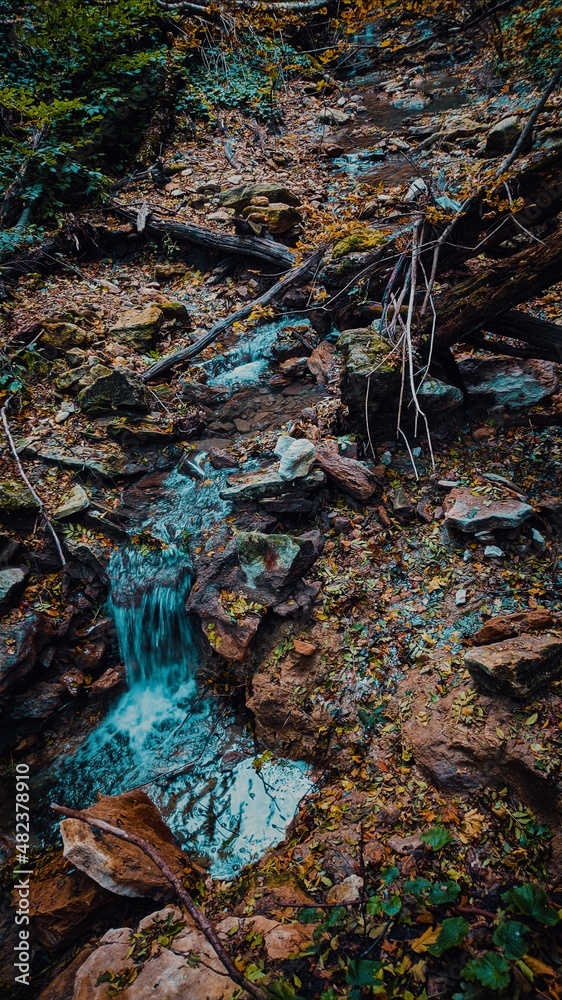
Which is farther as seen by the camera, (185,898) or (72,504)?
(72,504)

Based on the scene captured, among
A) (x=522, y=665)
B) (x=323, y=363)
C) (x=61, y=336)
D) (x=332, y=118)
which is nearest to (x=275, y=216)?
(x=323, y=363)

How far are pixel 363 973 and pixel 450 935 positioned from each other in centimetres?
38

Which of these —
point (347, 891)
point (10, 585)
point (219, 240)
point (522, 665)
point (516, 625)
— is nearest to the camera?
point (347, 891)

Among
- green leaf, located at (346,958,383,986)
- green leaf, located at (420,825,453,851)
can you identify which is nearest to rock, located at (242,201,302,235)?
green leaf, located at (420,825,453,851)

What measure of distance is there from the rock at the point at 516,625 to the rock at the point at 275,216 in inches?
283

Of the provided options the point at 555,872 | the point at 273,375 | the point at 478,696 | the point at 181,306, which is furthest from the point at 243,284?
the point at 555,872

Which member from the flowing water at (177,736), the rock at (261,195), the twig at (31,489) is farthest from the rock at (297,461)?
the rock at (261,195)

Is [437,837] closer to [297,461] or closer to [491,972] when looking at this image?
[491,972]

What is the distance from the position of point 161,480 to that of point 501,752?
427cm

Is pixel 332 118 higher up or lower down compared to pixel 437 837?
higher up

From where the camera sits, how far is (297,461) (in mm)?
4102

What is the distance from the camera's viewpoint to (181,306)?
282 inches

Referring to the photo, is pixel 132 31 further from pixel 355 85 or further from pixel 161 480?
pixel 161 480

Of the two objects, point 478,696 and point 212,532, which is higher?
point 212,532
